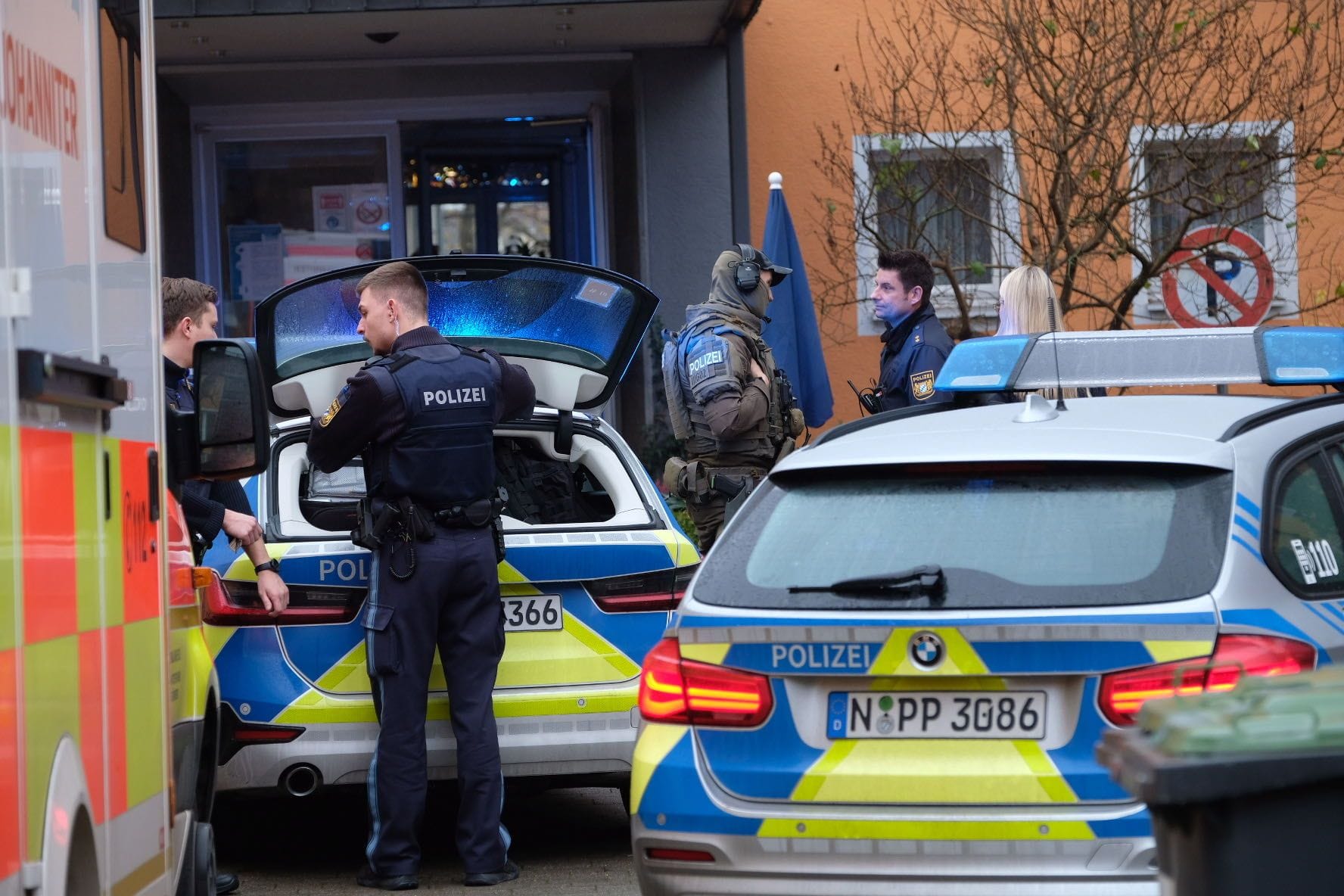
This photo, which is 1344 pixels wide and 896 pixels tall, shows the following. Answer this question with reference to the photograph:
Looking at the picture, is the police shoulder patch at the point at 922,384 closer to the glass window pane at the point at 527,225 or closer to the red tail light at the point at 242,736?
the red tail light at the point at 242,736

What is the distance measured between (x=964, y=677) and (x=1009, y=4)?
28.4 ft

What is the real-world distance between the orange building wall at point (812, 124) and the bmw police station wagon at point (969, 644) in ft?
30.8

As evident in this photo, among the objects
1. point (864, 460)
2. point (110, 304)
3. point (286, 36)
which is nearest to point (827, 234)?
point (286, 36)

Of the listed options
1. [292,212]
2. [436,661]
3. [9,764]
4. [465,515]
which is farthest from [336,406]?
[292,212]

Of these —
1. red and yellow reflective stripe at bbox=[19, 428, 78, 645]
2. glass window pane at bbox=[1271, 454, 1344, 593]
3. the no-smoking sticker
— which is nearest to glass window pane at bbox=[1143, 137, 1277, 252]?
the no-smoking sticker

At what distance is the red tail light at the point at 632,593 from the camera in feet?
20.4

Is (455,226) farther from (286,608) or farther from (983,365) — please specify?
(983,365)

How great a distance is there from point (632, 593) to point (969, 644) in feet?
8.20

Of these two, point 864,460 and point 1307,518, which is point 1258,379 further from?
point 864,460

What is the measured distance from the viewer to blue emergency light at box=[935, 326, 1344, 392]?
5.35 meters

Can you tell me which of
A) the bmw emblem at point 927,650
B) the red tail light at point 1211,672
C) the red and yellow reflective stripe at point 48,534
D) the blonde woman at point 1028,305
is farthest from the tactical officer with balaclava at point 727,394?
the red and yellow reflective stripe at point 48,534

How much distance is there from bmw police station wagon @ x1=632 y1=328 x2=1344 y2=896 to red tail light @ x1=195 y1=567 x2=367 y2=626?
2.11m

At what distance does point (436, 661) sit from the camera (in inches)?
248

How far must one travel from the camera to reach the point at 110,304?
11.2ft
